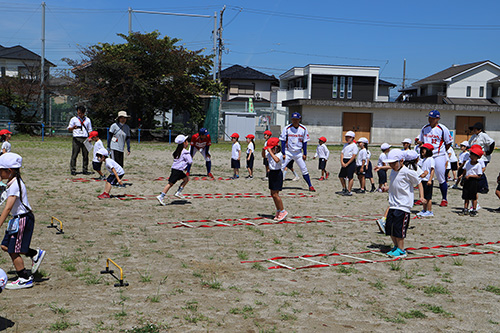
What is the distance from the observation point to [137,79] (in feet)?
109

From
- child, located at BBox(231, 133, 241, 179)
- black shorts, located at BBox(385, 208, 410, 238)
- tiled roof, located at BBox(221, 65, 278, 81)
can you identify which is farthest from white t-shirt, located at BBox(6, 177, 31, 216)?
tiled roof, located at BBox(221, 65, 278, 81)

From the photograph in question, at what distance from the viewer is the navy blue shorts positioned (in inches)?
201

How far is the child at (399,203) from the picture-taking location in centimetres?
671

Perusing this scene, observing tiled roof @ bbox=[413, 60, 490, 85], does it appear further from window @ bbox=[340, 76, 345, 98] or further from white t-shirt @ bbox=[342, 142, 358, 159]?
white t-shirt @ bbox=[342, 142, 358, 159]

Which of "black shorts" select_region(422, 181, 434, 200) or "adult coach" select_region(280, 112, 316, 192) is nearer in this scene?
"black shorts" select_region(422, 181, 434, 200)

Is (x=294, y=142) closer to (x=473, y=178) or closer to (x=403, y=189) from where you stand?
(x=473, y=178)

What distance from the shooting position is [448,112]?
147ft

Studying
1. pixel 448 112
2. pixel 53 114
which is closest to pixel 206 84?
pixel 53 114

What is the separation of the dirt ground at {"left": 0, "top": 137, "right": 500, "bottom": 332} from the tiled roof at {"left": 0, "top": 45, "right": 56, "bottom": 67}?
41902mm

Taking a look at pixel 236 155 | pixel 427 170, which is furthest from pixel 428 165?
pixel 236 155

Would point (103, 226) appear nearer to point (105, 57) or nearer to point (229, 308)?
point (229, 308)

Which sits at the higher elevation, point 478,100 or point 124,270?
point 478,100

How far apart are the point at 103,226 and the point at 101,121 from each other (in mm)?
28359

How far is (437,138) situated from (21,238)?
330 inches
